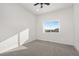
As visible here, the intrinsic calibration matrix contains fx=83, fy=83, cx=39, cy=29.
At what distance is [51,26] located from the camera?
6.66 metres

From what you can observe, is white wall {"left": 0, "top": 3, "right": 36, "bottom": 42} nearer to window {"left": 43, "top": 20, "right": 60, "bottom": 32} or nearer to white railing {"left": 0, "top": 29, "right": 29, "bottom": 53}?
white railing {"left": 0, "top": 29, "right": 29, "bottom": 53}

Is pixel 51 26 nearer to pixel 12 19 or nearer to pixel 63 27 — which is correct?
pixel 63 27

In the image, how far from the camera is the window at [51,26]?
248 inches

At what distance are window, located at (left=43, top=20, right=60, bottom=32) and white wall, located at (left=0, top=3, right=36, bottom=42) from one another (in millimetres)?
1430

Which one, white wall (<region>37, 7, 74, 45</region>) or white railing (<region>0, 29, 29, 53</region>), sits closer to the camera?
white railing (<region>0, 29, 29, 53</region>)

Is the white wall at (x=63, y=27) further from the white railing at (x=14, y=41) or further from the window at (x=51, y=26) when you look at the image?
the white railing at (x=14, y=41)

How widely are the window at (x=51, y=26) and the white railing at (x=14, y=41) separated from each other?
1699mm

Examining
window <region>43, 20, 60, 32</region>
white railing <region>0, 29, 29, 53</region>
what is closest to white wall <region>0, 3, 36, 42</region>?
white railing <region>0, 29, 29, 53</region>

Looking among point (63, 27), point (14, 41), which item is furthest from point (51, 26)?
point (14, 41)

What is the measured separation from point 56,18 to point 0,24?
398cm

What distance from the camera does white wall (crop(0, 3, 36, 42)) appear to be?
12.6 feet

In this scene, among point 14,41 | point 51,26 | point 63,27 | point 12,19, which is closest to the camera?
point 12,19

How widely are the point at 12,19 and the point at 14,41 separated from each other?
1.24 metres

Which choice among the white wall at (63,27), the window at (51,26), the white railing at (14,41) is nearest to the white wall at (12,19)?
the white railing at (14,41)
